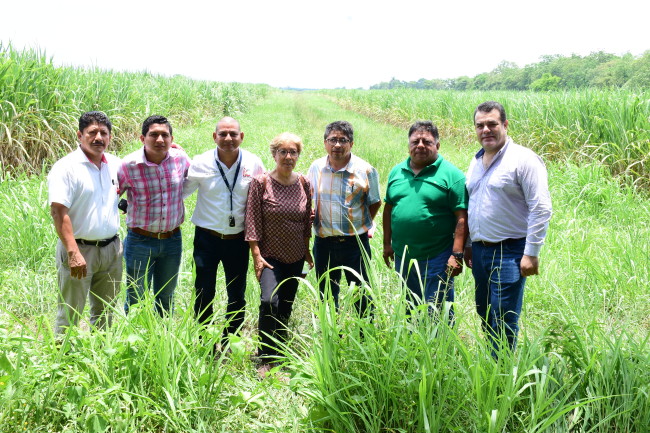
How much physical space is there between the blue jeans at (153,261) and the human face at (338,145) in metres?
1.36

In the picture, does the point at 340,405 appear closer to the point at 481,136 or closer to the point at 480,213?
the point at 480,213

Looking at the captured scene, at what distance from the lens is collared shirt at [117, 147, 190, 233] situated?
3615 millimetres

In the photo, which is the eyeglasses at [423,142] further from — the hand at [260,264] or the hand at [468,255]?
the hand at [260,264]

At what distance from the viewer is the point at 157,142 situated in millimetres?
3557

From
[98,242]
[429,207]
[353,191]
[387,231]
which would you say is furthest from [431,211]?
[98,242]

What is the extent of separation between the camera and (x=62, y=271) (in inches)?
134

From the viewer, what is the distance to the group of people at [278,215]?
3154mm

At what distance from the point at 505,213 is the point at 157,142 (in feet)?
8.08

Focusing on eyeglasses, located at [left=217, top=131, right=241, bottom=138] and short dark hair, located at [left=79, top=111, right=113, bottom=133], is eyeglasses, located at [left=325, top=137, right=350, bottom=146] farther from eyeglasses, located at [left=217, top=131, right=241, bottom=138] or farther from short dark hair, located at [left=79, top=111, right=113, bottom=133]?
short dark hair, located at [left=79, top=111, right=113, bottom=133]

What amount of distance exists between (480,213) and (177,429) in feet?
7.12

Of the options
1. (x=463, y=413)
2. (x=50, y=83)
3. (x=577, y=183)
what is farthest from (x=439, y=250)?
(x=50, y=83)

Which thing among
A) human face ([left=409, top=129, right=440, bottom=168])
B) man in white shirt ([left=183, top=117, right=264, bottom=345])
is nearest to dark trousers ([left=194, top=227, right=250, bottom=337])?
man in white shirt ([left=183, top=117, right=264, bottom=345])

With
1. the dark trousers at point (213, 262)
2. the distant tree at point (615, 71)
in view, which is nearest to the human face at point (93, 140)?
the dark trousers at point (213, 262)

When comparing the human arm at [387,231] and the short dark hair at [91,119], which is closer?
the short dark hair at [91,119]
